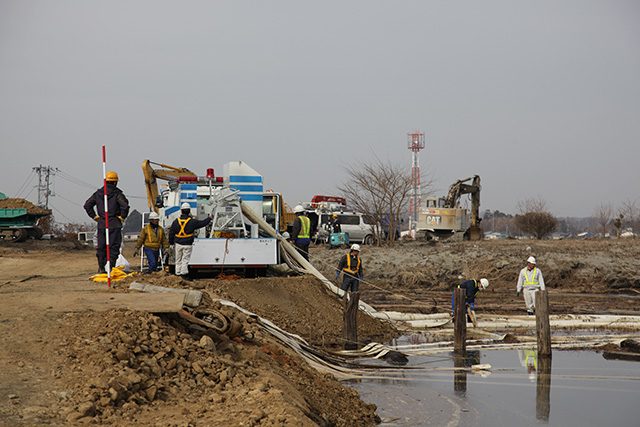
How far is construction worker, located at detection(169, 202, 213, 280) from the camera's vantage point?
13.1 m

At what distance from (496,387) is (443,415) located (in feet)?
6.30

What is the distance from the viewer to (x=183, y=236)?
13.2 metres

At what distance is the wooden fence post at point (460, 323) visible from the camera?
12.6 meters

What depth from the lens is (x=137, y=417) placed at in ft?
18.8

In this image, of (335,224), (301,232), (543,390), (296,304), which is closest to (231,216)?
(301,232)

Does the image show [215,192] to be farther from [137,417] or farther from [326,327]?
[137,417]

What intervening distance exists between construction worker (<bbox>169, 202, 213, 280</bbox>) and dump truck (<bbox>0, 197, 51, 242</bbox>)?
25.2m

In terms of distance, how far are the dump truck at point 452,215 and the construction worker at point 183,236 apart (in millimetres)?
25317

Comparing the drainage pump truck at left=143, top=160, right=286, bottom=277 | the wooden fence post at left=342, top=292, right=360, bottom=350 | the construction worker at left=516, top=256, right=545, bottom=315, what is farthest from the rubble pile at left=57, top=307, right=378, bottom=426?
the construction worker at left=516, top=256, right=545, bottom=315

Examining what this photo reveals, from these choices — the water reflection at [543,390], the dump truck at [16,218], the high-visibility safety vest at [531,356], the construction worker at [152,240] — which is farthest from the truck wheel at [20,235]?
the water reflection at [543,390]

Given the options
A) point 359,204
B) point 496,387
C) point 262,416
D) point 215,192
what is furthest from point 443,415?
point 359,204

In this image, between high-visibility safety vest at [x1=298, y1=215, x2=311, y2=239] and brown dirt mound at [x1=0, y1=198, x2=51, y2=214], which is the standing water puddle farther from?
brown dirt mound at [x1=0, y1=198, x2=51, y2=214]

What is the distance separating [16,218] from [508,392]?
32.5m

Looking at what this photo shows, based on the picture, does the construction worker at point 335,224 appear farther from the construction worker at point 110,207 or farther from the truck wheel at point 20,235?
the construction worker at point 110,207
